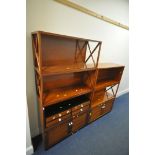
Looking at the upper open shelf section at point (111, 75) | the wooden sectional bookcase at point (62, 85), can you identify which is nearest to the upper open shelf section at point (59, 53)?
the wooden sectional bookcase at point (62, 85)


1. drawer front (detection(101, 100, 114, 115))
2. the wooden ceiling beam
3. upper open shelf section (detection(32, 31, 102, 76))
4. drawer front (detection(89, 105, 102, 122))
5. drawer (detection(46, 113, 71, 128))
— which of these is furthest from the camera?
drawer front (detection(101, 100, 114, 115))

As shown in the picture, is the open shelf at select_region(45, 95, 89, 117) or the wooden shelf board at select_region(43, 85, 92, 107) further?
the open shelf at select_region(45, 95, 89, 117)

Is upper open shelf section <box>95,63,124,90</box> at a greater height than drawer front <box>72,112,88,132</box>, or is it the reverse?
upper open shelf section <box>95,63,124,90</box>

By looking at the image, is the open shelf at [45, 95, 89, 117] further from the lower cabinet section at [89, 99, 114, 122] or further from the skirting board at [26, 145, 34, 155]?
the skirting board at [26, 145, 34, 155]

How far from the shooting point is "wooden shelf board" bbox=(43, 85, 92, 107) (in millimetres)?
1746

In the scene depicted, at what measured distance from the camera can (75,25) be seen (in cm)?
222

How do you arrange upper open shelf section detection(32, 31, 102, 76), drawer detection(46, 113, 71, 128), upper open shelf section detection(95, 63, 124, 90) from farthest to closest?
upper open shelf section detection(95, 63, 124, 90)
drawer detection(46, 113, 71, 128)
upper open shelf section detection(32, 31, 102, 76)

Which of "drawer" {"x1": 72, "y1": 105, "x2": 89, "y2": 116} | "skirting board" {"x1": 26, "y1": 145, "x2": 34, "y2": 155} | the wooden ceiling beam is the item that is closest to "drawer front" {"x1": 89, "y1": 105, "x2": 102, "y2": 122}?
"drawer" {"x1": 72, "y1": 105, "x2": 89, "y2": 116}

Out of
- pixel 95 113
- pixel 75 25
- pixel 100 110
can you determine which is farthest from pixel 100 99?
pixel 75 25
